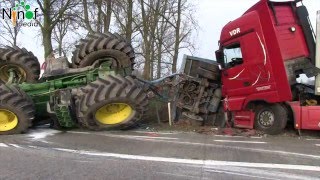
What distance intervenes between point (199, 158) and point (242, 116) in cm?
480

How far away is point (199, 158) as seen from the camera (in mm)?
8594

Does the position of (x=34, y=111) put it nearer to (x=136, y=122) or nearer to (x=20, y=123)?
(x=20, y=123)

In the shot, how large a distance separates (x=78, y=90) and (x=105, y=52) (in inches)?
64.1

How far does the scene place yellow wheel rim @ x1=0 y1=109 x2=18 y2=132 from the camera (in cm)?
1203

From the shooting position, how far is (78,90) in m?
12.4

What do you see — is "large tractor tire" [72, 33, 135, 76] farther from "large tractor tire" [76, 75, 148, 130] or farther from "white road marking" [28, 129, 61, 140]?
"white road marking" [28, 129, 61, 140]


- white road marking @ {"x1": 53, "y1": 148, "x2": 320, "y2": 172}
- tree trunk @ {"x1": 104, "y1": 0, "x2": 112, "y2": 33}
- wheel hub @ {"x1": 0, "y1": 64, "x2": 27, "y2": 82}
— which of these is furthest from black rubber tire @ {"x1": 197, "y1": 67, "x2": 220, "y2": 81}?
tree trunk @ {"x1": 104, "y1": 0, "x2": 112, "y2": 33}

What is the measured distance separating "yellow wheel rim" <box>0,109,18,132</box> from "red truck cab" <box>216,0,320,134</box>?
5449 mm

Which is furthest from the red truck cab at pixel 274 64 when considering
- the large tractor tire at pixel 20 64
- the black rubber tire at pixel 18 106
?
the large tractor tire at pixel 20 64

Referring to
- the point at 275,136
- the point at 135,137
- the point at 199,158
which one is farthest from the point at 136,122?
the point at 199,158

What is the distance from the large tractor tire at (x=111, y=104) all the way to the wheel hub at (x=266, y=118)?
9.24 ft

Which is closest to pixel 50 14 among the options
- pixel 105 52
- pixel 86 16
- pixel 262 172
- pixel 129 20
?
pixel 86 16

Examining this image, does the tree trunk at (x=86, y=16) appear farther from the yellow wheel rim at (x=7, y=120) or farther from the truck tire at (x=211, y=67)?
the yellow wheel rim at (x=7, y=120)

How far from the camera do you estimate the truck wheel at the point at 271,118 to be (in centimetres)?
1206
